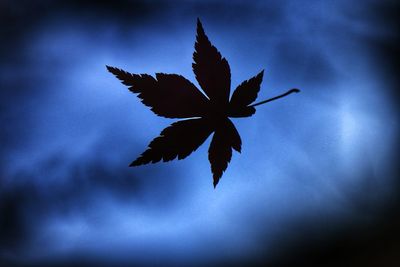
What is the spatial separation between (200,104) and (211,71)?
0.28ft

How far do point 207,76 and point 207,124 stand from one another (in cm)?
12

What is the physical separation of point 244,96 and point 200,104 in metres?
0.11

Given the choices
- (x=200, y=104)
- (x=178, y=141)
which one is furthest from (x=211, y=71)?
(x=178, y=141)

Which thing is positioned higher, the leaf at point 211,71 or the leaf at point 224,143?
the leaf at point 211,71

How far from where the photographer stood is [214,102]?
68cm

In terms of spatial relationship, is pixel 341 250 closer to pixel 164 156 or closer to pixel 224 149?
pixel 224 149

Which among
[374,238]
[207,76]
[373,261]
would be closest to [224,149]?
[207,76]

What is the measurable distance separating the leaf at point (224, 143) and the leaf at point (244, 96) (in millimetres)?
35

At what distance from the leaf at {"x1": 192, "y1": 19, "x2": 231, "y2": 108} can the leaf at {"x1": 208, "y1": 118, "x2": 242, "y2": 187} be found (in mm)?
55

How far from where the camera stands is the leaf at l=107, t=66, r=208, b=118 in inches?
24.1

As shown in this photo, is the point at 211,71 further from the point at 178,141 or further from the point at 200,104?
the point at 178,141

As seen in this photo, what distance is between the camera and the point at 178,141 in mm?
636

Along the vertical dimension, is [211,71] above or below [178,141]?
above

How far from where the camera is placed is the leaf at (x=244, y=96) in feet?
2.19
